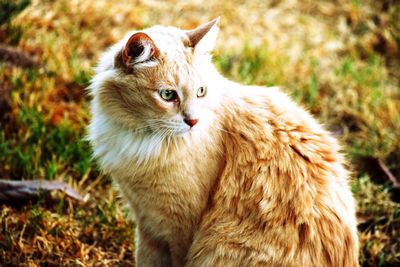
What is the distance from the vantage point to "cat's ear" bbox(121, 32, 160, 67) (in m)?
2.60

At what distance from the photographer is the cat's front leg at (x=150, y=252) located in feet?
10.2

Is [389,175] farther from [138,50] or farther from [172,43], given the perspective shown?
[138,50]

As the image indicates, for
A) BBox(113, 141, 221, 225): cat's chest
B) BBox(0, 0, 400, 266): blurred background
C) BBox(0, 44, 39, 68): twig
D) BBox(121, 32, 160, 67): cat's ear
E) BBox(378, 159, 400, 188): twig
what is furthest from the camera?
BBox(0, 44, 39, 68): twig

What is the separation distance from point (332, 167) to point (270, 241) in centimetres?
53

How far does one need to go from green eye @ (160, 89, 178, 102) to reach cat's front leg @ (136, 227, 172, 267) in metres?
0.83

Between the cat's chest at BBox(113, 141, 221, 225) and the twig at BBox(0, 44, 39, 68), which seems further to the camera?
the twig at BBox(0, 44, 39, 68)

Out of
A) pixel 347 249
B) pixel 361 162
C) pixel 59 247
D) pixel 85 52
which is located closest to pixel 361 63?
pixel 361 162

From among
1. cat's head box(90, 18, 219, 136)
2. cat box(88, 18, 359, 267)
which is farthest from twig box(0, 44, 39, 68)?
cat's head box(90, 18, 219, 136)

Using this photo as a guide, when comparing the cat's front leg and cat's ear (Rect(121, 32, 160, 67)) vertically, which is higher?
cat's ear (Rect(121, 32, 160, 67))

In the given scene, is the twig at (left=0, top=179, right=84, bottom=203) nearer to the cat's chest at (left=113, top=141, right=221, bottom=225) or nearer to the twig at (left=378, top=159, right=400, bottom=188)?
the cat's chest at (left=113, top=141, right=221, bottom=225)

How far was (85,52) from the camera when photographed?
504 centimetres

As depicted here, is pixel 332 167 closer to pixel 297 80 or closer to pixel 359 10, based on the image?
pixel 297 80

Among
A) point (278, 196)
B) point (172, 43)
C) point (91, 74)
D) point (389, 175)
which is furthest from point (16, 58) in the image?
point (389, 175)

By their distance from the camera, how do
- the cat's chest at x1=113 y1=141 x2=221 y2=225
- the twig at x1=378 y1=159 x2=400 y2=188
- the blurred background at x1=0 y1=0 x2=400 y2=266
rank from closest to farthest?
1. the cat's chest at x1=113 y1=141 x2=221 y2=225
2. the blurred background at x1=0 y1=0 x2=400 y2=266
3. the twig at x1=378 y1=159 x2=400 y2=188
